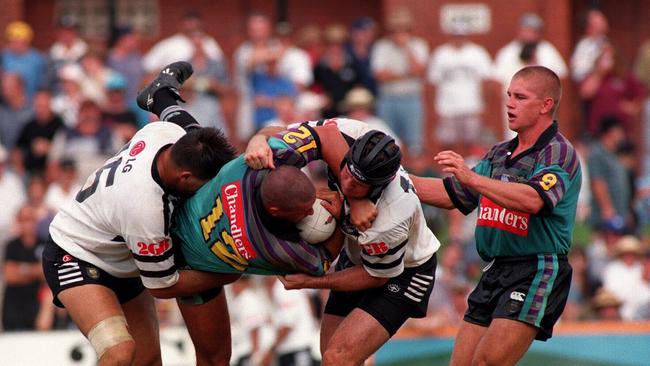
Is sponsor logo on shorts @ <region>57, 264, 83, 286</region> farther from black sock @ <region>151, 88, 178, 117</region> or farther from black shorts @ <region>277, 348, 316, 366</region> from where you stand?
black shorts @ <region>277, 348, 316, 366</region>

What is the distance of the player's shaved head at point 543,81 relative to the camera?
849cm

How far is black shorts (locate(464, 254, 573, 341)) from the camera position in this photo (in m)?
8.45

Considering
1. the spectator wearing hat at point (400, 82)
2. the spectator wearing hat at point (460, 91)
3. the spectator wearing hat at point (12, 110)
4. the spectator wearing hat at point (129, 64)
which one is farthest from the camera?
the spectator wearing hat at point (129, 64)

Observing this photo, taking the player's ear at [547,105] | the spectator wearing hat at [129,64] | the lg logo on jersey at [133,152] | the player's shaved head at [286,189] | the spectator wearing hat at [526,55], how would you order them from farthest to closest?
the spectator wearing hat at [129,64] < the spectator wearing hat at [526,55] < the player's ear at [547,105] < the lg logo on jersey at [133,152] < the player's shaved head at [286,189]

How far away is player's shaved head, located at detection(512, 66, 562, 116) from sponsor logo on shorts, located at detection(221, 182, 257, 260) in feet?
6.54

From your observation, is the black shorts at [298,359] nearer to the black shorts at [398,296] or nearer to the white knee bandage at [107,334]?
the black shorts at [398,296]

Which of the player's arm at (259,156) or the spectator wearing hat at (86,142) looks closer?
the player's arm at (259,156)

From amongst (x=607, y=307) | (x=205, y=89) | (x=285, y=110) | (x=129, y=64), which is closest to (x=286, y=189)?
(x=607, y=307)

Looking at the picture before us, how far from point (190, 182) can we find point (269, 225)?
2.10 ft

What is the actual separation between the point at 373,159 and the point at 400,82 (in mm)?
A: 8365

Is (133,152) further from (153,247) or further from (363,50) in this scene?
(363,50)

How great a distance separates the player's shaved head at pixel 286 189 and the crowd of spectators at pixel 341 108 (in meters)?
6.48

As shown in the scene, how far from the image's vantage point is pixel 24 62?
16.2 meters

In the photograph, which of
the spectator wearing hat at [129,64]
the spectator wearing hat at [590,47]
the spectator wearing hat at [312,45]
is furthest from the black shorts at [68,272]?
the spectator wearing hat at [590,47]
